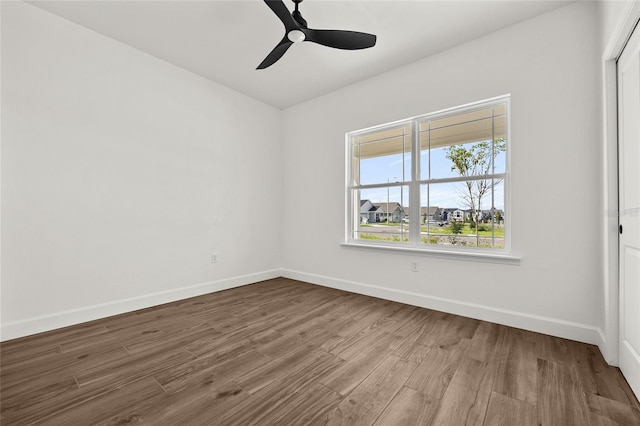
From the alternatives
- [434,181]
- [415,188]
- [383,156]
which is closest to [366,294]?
[415,188]

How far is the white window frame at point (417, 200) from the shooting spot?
272 centimetres

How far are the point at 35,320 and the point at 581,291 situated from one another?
474cm

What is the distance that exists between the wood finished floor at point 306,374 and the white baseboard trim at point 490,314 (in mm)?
94

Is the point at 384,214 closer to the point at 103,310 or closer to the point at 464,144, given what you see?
the point at 464,144

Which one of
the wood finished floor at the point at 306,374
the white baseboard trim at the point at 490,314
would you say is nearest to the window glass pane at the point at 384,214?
the white baseboard trim at the point at 490,314

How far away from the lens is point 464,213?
3064 millimetres

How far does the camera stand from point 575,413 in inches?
57.4

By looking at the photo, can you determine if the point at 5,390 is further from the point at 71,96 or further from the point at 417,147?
the point at 417,147

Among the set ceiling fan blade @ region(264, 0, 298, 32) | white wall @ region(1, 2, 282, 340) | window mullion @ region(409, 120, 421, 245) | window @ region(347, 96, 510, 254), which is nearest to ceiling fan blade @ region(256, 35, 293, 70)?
ceiling fan blade @ region(264, 0, 298, 32)

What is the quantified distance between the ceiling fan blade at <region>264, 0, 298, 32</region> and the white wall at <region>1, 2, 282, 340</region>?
6.74 feet

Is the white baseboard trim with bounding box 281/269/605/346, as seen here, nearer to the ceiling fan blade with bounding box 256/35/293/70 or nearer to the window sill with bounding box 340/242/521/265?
the window sill with bounding box 340/242/521/265

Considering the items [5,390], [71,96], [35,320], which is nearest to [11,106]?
[71,96]

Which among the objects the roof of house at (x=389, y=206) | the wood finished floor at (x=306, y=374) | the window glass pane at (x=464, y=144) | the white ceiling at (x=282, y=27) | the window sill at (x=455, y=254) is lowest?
the wood finished floor at (x=306, y=374)

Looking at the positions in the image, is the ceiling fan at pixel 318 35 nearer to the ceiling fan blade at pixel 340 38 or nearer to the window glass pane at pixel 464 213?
the ceiling fan blade at pixel 340 38
